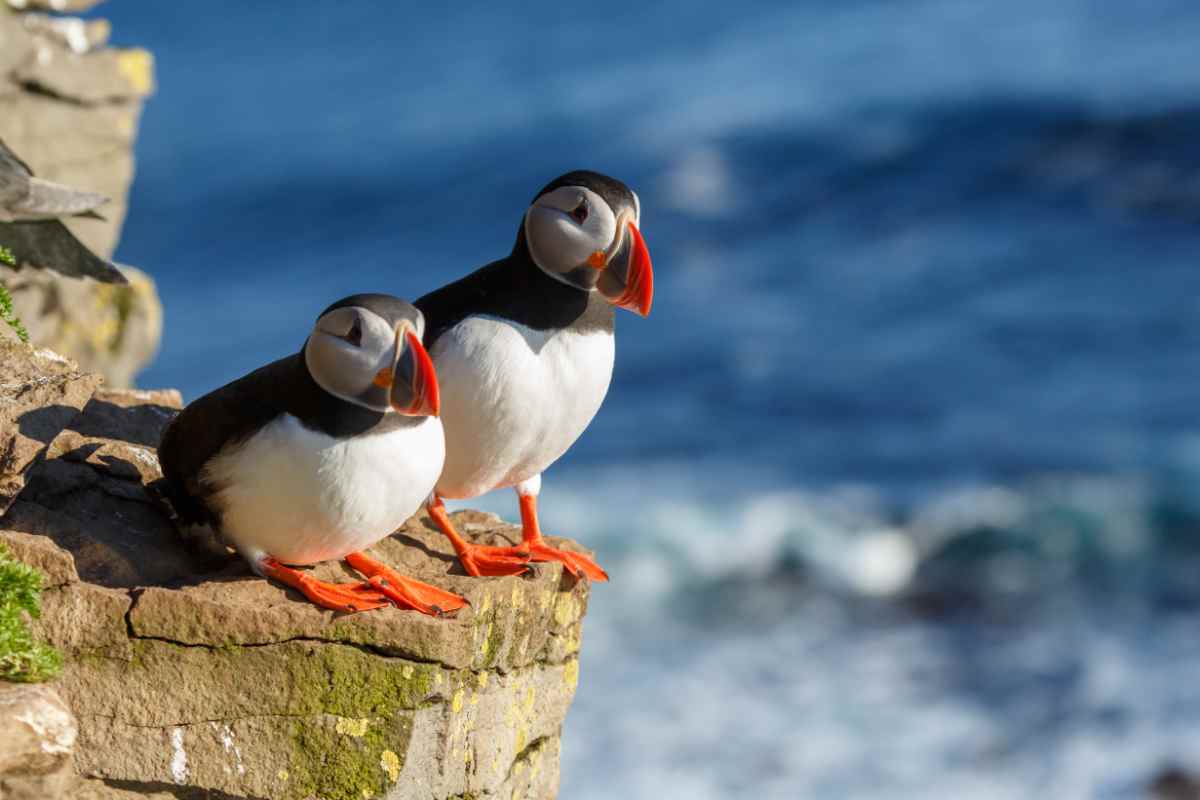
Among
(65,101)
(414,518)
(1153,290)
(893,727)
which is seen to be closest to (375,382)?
(414,518)

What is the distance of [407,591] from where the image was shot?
562cm

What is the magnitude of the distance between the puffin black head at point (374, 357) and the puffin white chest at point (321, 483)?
15 cm

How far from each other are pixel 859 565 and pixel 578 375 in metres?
10.9

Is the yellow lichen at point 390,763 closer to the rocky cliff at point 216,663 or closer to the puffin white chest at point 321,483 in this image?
the rocky cliff at point 216,663

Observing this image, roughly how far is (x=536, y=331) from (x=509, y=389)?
24 cm

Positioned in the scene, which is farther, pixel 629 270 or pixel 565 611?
pixel 565 611

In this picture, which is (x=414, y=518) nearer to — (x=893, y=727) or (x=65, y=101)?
(x=65, y=101)

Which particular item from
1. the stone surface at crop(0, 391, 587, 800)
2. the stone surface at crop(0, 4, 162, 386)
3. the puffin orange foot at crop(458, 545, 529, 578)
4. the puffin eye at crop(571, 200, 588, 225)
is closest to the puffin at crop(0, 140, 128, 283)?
the stone surface at crop(0, 391, 587, 800)

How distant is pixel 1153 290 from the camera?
23.7 meters

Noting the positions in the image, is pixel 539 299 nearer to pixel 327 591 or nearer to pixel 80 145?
pixel 327 591

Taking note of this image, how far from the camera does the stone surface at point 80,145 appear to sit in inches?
405

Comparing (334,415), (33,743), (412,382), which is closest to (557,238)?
(412,382)

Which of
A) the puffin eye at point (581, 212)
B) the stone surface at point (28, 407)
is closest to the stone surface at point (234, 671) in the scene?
the stone surface at point (28, 407)

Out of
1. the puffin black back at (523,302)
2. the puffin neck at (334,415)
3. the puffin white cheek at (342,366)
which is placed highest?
the puffin black back at (523,302)
